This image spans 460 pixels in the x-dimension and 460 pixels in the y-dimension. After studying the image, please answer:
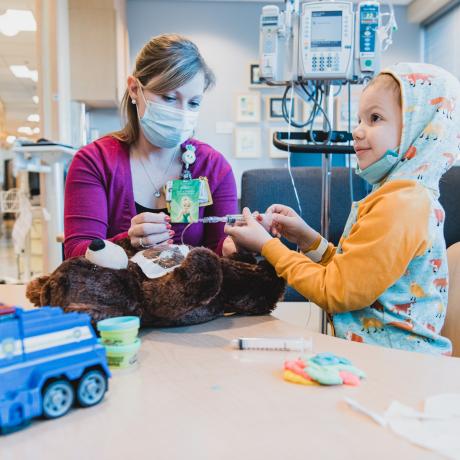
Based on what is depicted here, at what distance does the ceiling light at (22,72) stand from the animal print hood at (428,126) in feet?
23.2

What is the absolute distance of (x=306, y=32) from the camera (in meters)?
1.61

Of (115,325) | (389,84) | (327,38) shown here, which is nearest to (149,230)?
(115,325)

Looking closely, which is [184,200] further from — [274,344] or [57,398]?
[57,398]

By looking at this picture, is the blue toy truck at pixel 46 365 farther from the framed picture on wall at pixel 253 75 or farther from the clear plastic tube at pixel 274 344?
the framed picture on wall at pixel 253 75

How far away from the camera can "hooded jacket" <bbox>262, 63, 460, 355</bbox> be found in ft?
3.15

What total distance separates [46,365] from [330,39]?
1.42 m

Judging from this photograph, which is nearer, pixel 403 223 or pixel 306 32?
pixel 403 223

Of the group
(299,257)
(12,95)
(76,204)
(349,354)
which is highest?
(12,95)

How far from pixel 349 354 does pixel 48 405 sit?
1.50 ft

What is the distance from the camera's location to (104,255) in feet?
2.84

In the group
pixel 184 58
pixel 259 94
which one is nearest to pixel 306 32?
pixel 184 58

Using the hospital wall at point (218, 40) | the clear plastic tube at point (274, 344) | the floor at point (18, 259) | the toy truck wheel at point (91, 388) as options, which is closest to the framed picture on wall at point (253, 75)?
the hospital wall at point (218, 40)

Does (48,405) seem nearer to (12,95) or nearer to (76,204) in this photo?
(76,204)

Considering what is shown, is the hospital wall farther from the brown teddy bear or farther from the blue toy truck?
the blue toy truck
